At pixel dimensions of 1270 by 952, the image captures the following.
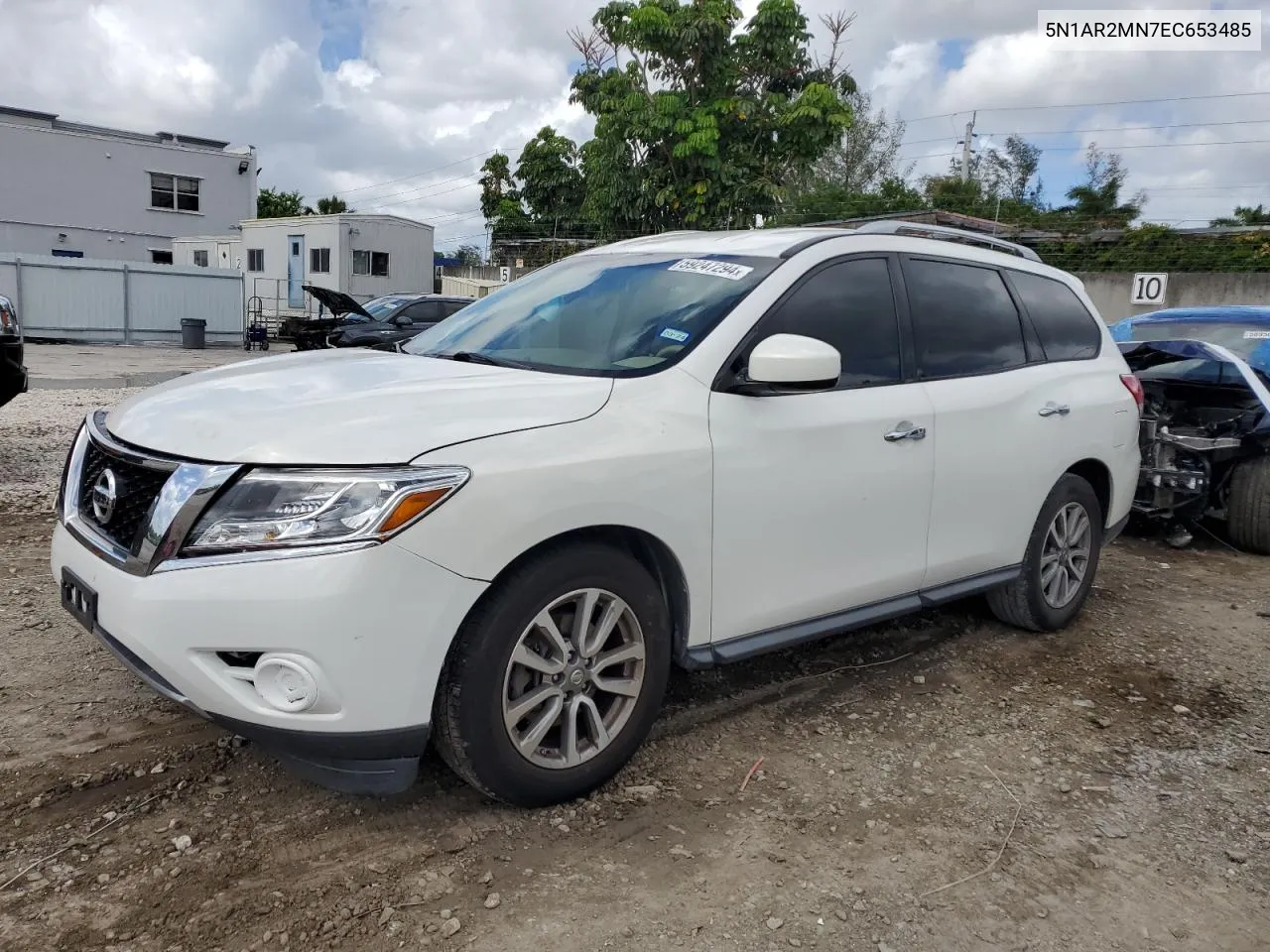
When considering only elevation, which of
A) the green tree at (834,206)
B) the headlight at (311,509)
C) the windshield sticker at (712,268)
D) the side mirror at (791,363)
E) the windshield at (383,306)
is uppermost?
the green tree at (834,206)

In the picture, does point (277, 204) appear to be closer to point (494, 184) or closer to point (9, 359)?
point (494, 184)

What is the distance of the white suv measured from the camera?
240 cm

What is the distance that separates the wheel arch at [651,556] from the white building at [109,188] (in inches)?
1394

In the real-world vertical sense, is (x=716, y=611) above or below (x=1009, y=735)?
above

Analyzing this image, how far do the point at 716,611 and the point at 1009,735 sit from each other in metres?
1.32

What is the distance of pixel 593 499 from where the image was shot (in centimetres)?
270

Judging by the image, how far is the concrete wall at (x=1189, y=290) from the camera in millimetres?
14805

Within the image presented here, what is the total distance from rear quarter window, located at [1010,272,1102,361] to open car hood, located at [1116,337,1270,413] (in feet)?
4.26

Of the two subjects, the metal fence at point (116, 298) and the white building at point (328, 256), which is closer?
the metal fence at point (116, 298)

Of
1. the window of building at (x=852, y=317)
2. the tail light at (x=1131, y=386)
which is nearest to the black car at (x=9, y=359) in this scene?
the window of building at (x=852, y=317)

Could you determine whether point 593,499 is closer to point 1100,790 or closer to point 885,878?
point 885,878

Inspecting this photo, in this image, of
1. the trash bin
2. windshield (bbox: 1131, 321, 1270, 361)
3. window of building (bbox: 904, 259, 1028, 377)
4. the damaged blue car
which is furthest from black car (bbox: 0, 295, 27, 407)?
the trash bin

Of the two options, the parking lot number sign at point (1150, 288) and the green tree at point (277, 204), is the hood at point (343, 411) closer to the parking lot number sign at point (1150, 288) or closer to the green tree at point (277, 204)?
the parking lot number sign at point (1150, 288)

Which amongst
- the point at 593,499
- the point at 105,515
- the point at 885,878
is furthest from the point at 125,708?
the point at 885,878
